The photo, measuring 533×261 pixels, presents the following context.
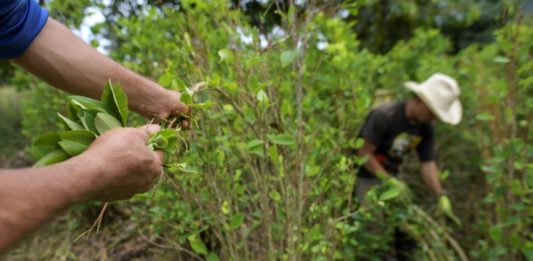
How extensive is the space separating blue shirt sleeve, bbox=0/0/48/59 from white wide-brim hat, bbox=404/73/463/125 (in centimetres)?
281

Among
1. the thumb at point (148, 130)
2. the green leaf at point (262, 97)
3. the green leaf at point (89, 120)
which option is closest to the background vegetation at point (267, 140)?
the green leaf at point (262, 97)

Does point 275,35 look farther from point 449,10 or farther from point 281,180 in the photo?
point 449,10

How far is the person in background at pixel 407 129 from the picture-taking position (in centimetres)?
344

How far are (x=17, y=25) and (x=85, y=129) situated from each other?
1.67 ft

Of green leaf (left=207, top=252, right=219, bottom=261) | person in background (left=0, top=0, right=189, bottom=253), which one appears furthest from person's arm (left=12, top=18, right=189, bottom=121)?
green leaf (left=207, top=252, right=219, bottom=261)

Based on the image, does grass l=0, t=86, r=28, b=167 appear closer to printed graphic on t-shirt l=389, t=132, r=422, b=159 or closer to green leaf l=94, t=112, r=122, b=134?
printed graphic on t-shirt l=389, t=132, r=422, b=159

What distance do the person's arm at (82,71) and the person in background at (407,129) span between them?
2185 mm

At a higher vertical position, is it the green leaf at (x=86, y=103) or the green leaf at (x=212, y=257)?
the green leaf at (x=86, y=103)

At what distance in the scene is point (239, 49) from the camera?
6.78ft

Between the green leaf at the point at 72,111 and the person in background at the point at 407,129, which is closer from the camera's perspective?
the green leaf at the point at 72,111

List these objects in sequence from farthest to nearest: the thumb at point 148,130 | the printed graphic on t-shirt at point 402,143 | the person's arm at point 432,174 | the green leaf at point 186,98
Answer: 1. the person's arm at point 432,174
2. the printed graphic on t-shirt at point 402,143
3. the green leaf at point 186,98
4. the thumb at point 148,130

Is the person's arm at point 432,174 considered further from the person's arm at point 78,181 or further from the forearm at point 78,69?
the person's arm at point 78,181

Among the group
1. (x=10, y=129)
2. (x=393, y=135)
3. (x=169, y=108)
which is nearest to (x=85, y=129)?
(x=169, y=108)

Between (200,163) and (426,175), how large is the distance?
2.63 metres
